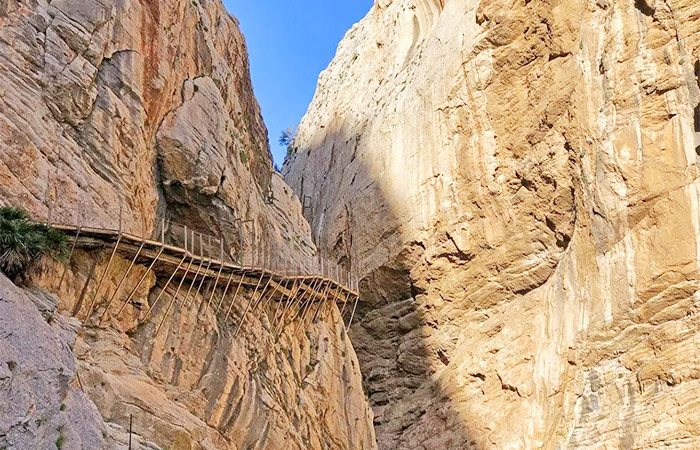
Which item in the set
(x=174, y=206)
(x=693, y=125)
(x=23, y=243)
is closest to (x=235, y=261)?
(x=174, y=206)

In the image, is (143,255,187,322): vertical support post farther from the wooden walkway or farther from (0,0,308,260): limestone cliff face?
(0,0,308,260): limestone cliff face

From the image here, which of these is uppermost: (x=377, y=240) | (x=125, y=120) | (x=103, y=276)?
(x=377, y=240)

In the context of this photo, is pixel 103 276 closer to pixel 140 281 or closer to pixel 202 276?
pixel 140 281

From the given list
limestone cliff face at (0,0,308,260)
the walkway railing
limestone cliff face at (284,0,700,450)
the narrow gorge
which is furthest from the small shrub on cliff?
limestone cliff face at (284,0,700,450)

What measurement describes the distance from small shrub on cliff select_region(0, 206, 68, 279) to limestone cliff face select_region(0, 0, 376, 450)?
0.58m

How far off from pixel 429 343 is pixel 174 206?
14030mm

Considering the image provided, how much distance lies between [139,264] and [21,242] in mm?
5285

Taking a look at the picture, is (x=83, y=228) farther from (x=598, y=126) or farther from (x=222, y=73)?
(x=598, y=126)

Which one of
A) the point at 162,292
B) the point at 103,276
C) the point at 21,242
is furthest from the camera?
the point at 162,292

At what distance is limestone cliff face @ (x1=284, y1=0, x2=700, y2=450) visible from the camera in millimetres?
25641

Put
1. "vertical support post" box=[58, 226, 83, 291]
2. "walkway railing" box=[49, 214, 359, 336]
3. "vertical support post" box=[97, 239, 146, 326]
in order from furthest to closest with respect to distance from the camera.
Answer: "walkway railing" box=[49, 214, 359, 336] < "vertical support post" box=[97, 239, 146, 326] < "vertical support post" box=[58, 226, 83, 291]

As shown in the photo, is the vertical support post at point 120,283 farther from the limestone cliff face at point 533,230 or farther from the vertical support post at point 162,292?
the limestone cliff face at point 533,230

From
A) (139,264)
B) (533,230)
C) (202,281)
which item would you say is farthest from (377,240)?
(139,264)

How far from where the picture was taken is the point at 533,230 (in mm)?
30812
